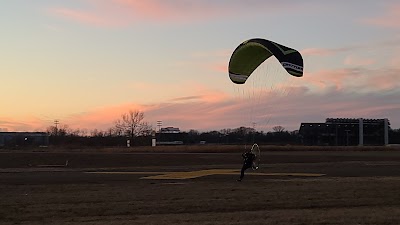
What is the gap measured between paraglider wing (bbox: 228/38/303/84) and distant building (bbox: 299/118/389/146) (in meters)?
114

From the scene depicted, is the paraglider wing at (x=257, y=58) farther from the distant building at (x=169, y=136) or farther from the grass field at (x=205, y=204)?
the distant building at (x=169, y=136)

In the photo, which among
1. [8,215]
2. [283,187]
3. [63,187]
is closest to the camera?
[8,215]

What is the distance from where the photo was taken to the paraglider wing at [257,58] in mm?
19047

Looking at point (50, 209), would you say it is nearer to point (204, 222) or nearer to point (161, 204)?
point (161, 204)

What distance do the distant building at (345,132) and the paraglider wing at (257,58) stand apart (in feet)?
374

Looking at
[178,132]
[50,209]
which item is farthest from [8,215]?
[178,132]

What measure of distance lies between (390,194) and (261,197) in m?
4.29

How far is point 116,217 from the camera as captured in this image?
1328cm

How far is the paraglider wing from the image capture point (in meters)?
19.0

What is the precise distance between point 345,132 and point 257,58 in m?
118

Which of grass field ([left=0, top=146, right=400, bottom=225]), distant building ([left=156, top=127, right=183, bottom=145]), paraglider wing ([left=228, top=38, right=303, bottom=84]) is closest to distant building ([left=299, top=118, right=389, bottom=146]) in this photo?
distant building ([left=156, top=127, right=183, bottom=145])

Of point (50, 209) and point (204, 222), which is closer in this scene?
point (204, 222)

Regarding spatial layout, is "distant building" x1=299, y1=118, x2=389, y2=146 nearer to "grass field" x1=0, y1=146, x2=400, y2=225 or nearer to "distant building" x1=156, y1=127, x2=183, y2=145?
"distant building" x1=156, y1=127, x2=183, y2=145

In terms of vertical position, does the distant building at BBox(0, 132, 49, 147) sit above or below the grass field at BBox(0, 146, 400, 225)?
above
